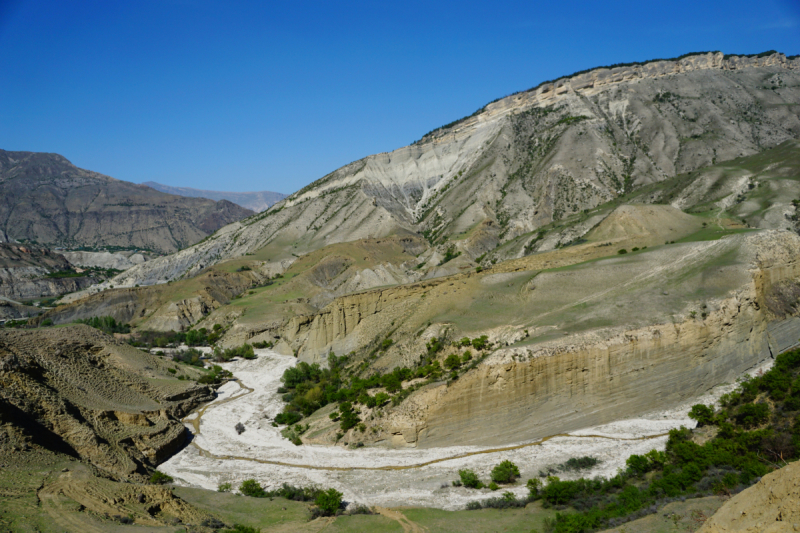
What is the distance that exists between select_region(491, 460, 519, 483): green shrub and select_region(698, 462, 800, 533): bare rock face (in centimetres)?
1269

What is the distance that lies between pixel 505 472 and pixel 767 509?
14.5 meters

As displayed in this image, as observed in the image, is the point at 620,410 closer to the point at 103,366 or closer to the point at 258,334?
the point at 103,366

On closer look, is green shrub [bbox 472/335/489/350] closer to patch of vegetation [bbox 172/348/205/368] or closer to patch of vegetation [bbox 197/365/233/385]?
patch of vegetation [bbox 197/365/233/385]

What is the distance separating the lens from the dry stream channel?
26391mm

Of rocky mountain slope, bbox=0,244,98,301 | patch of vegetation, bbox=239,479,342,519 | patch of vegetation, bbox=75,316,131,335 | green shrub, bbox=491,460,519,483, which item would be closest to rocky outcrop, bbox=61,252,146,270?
rocky mountain slope, bbox=0,244,98,301

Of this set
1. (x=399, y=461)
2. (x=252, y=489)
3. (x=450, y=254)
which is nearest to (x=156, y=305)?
(x=450, y=254)

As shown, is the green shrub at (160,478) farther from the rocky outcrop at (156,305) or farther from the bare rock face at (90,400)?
the rocky outcrop at (156,305)

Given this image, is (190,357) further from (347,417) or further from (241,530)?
(241,530)

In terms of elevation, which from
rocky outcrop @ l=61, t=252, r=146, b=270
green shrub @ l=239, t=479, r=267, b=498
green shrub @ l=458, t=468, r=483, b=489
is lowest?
green shrub @ l=239, t=479, r=267, b=498

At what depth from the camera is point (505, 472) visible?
2642 centimetres

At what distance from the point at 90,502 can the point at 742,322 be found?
37.5 meters

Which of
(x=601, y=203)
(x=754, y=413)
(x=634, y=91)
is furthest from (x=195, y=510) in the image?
(x=634, y=91)

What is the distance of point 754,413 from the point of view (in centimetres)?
2472

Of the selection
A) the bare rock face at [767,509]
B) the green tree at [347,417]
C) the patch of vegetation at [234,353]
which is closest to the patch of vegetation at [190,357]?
the patch of vegetation at [234,353]
